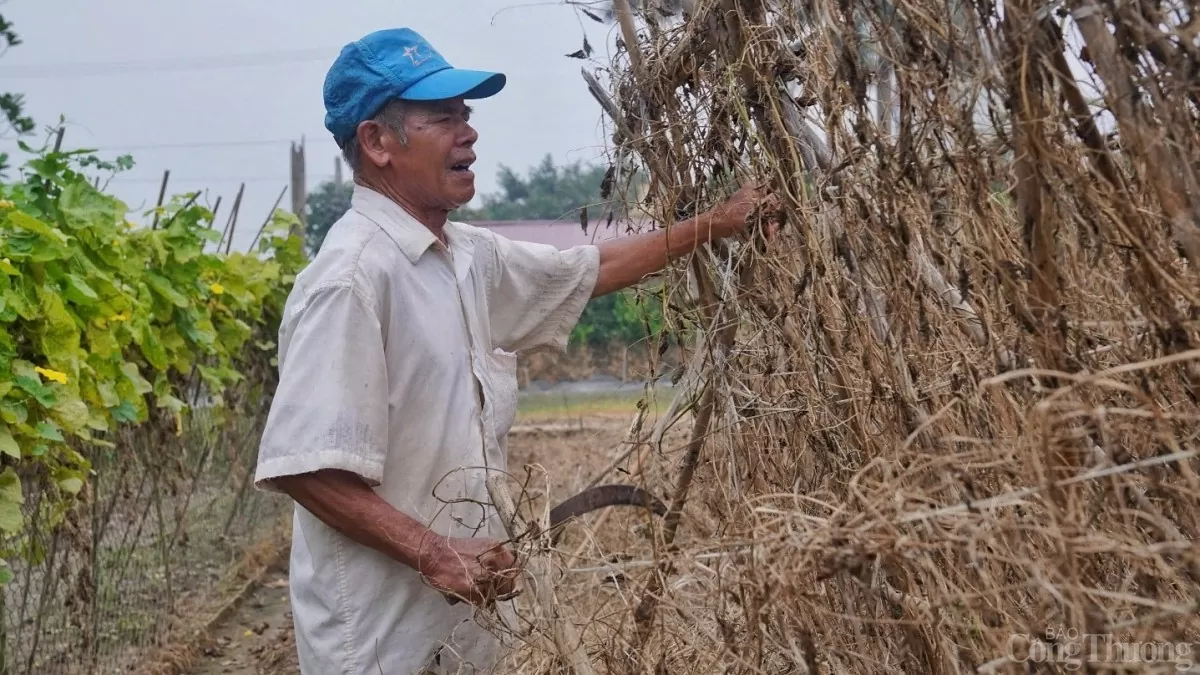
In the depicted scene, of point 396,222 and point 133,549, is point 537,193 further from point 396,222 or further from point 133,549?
point 396,222

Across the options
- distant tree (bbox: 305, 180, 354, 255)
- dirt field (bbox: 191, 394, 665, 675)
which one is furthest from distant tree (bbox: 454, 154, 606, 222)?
dirt field (bbox: 191, 394, 665, 675)

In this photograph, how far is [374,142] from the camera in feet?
7.75

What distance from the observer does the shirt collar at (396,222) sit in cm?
226

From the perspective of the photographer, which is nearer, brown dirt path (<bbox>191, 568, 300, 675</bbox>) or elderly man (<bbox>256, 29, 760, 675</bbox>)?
elderly man (<bbox>256, 29, 760, 675</bbox>)

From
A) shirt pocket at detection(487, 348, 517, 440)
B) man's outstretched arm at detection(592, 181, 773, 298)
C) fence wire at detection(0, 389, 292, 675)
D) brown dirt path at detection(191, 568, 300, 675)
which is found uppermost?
man's outstretched arm at detection(592, 181, 773, 298)

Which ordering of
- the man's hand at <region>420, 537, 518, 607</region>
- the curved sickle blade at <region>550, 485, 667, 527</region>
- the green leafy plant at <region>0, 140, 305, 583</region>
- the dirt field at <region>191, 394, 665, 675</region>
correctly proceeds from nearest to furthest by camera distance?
the man's hand at <region>420, 537, 518, 607</region>
the curved sickle blade at <region>550, 485, 667, 527</region>
the green leafy plant at <region>0, 140, 305, 583</region>
the dirt field at <region>191, 394, 665, 675</region>

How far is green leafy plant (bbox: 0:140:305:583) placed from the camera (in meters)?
3.10

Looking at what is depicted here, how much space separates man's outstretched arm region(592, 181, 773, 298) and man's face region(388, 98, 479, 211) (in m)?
0.43

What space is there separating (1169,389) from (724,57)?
1017 millimetres

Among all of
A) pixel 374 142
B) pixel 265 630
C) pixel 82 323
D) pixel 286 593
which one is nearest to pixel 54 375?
pixel 82 323

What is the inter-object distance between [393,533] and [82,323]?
1.94 metres

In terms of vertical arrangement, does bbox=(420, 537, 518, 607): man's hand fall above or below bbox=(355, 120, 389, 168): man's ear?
below

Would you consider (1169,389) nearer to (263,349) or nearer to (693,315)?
(693,315)

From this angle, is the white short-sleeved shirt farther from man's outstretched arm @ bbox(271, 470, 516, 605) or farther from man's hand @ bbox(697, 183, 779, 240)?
man's hand @ bbox(697, 183, 779, 240)
